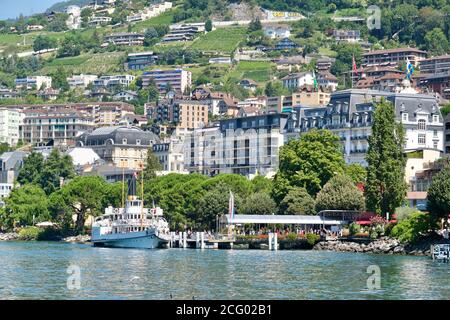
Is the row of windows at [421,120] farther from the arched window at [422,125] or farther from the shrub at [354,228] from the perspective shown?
the shrub at [354,228]

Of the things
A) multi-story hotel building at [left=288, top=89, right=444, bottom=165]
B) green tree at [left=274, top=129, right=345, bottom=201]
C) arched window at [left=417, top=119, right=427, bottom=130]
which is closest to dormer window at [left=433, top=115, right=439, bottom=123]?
multi-story hotel building at [left=288, top=89, right=444, bottom=165]

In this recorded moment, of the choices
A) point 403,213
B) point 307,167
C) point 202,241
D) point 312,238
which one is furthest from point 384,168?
point 307,167

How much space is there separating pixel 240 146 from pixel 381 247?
7001cm

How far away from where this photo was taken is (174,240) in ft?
385

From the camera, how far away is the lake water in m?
52.6

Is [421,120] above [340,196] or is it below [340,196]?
above

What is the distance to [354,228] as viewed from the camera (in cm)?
10975

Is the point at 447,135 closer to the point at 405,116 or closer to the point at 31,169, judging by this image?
the point at 405,116

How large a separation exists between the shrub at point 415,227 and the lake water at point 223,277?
22.0 feet

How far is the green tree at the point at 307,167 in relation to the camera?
124 meters

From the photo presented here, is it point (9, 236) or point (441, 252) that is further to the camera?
point (9, 236)

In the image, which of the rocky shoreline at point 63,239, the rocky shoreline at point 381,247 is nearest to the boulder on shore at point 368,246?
the rocky shoreline at point 381,247
